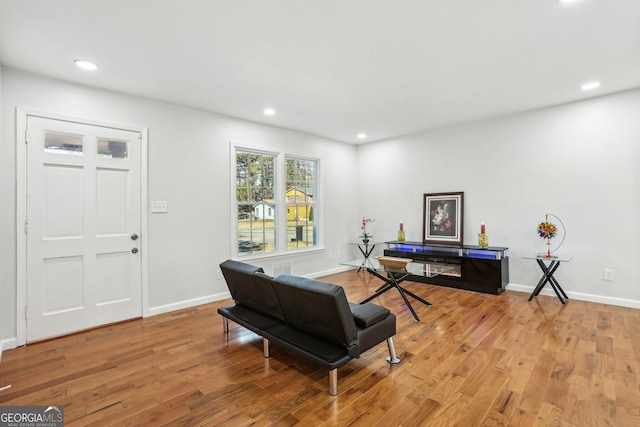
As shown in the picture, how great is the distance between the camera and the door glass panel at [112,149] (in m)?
3.40

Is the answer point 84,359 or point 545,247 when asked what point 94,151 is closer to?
point 84,359

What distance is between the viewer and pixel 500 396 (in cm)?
203

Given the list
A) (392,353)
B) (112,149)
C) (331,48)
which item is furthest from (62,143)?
(392,353)

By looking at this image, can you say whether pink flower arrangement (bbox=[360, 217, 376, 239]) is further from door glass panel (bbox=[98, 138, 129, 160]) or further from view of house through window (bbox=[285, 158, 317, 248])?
door glass panel (bbox=[98, 138, 129, 160])

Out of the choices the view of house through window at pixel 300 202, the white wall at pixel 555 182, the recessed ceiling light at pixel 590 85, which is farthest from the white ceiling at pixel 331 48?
the view of house through window at pixel 300 202

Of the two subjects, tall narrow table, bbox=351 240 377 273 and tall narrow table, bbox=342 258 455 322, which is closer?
tall narrow table, bbox=342 258 455 322

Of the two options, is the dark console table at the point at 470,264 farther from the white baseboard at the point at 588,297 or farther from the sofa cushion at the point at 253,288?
the sofa cushion at the point at 253,288

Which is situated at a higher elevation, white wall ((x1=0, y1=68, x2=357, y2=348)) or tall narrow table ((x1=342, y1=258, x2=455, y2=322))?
white wall ((x1=0, y1=68, x2=357, y2=348))

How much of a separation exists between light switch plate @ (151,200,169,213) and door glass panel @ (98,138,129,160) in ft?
1.96

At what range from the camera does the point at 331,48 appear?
2.69 m

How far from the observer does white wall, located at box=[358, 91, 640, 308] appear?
12.4 feet

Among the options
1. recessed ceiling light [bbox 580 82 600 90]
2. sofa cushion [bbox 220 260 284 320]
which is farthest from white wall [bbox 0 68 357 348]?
recessed ceiling light [bbox 580 82 600 90]

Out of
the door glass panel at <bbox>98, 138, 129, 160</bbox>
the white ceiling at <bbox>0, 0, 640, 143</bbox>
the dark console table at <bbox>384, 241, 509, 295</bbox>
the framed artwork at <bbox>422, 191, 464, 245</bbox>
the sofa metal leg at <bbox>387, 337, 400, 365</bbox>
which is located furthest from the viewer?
the framed artwork at <bbox>422, 191, 464, 245</bbox>

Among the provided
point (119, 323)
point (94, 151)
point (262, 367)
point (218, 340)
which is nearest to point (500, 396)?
point (262, 367)
